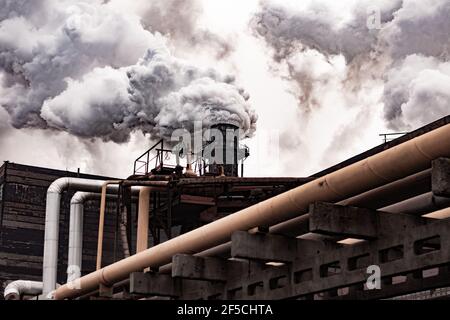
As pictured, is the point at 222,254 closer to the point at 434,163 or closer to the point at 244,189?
the point at 434,163

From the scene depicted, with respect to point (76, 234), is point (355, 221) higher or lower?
lower

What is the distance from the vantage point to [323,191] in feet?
40.6

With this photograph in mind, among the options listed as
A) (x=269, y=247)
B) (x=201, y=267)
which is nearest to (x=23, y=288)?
(x=201, y=267)

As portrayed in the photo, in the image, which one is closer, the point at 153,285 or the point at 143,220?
the point at 153,285

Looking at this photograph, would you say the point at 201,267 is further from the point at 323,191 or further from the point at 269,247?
the point at 323,191

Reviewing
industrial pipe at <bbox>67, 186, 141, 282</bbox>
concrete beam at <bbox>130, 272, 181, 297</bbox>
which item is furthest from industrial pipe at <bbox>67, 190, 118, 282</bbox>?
concrete beam at <bbox>130, 272, 181, 297</bbox>

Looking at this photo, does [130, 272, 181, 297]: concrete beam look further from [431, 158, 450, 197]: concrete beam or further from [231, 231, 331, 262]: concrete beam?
[431, 158, 450, 197]: concrete beam

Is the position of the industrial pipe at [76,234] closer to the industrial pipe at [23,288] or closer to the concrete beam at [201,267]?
the industrial pipe at [23,288]

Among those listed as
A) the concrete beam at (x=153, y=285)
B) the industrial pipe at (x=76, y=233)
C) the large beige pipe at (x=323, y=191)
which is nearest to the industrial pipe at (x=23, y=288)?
the industrial pipe at (x=76, y=233)

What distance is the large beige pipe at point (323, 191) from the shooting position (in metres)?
10.8

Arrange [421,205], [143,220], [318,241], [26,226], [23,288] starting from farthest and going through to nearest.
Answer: [26,226]
[23,288]
[143,220]
[318,241]
[421,205]

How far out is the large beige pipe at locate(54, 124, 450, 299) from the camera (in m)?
10.8
